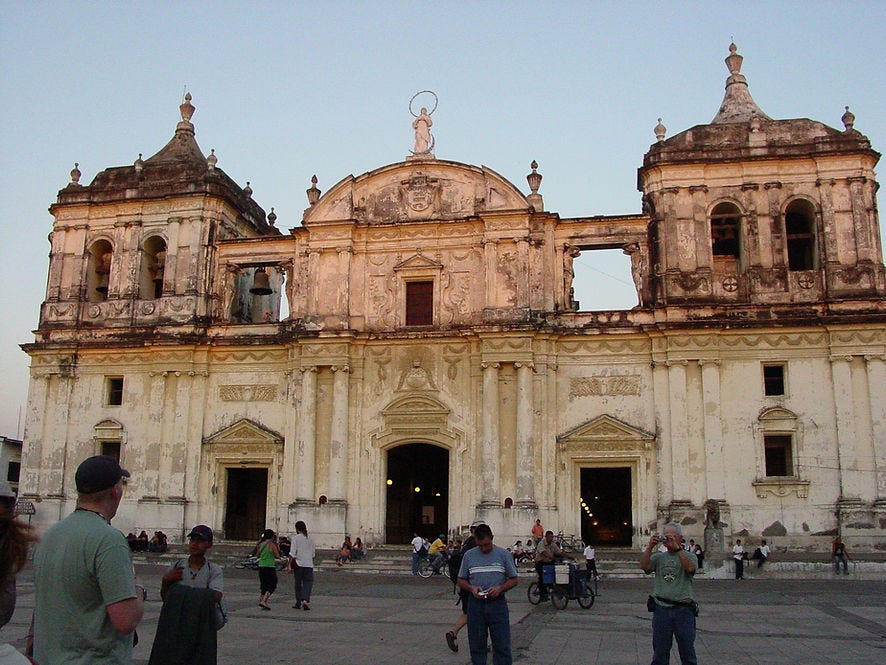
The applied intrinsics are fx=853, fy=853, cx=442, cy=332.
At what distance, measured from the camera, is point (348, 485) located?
27.8 m

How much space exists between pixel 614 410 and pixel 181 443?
14.7 metres

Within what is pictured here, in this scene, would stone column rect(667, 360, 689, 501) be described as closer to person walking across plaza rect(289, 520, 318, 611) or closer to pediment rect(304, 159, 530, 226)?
pediment rect(304, 159, 530, 226)

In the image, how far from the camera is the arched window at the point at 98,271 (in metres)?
32.2

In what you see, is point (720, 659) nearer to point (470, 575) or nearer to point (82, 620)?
point (470, 575)

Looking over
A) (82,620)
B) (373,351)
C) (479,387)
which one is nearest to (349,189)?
(373,351)

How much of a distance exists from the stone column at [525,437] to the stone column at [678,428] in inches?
169

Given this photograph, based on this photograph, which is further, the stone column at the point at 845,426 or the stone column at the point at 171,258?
the stone column at the point at 171,258

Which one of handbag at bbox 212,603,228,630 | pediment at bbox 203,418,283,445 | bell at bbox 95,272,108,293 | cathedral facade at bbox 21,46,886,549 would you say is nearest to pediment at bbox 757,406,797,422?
cathedral facade at bbox 21,46,886,549

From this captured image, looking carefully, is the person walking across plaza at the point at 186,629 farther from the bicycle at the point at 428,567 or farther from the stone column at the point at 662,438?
the stone column at the point at 662,438

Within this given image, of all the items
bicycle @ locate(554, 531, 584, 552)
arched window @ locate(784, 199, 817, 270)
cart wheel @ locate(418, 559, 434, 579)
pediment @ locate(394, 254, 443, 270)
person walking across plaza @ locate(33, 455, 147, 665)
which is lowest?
cart wheel @ locate(418, 559, 434, 579)

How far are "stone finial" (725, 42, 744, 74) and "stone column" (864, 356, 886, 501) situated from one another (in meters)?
12.5

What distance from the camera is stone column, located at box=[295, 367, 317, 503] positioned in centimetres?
2764

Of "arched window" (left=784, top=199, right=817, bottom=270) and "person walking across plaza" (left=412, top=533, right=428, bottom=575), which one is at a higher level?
"arched window" (left=784, top=199, right=817, bottom=270)

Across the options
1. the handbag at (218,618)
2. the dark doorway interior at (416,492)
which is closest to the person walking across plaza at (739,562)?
the dark doorway interior at (416,492)
